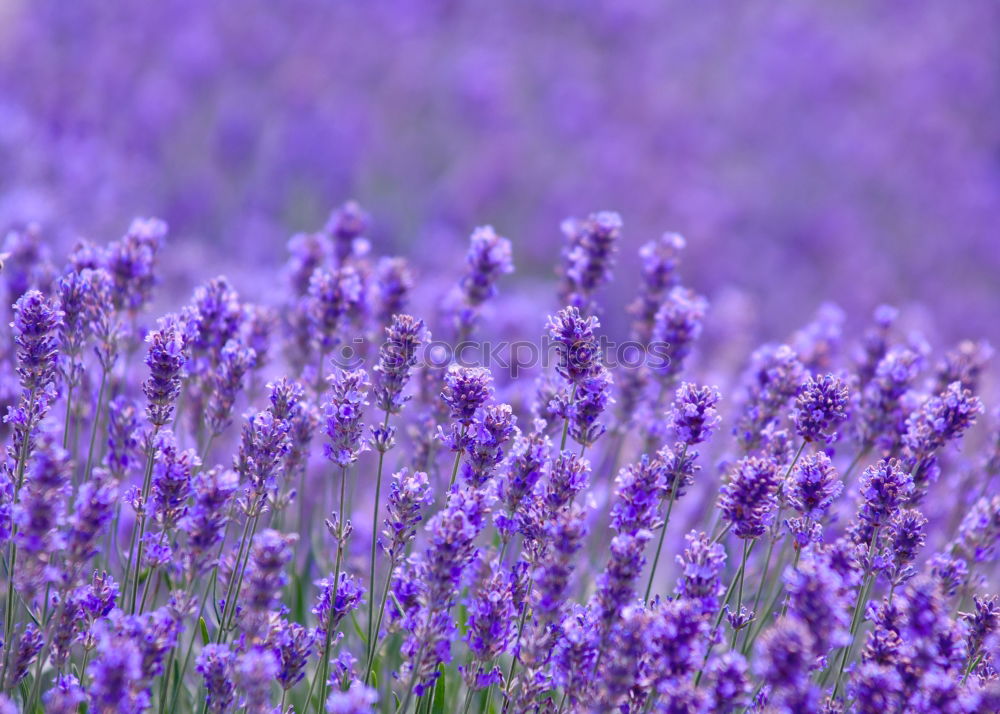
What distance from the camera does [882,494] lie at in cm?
227

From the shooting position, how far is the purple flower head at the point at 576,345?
2.35 metres

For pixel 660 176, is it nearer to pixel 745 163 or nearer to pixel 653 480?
pixel 745 163

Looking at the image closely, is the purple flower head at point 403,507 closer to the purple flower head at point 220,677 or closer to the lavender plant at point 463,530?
the lavender plant at point 463,530

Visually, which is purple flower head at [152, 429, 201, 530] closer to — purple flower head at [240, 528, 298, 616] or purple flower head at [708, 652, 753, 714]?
purple flower head at [240, 528, 298, 616]

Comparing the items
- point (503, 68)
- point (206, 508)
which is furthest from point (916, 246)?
point (206, 508)

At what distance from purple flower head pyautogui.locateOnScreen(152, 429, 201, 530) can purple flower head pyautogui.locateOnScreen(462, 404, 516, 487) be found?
0.66 m

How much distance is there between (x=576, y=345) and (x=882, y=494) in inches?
33.4

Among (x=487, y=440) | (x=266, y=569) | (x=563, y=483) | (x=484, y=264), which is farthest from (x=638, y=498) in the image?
(x=484, y=264)

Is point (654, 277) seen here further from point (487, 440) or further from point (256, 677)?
point (256, 677)

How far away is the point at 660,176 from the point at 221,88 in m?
4.74

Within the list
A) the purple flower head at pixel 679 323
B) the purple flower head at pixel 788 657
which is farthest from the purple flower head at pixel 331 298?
the purple flower head at pixel 788 657

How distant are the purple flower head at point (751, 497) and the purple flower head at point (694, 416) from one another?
0.51ft

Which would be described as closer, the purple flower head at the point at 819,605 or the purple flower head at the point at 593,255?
the purple flower head at the point at 819,605

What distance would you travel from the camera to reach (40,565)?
1874mm
